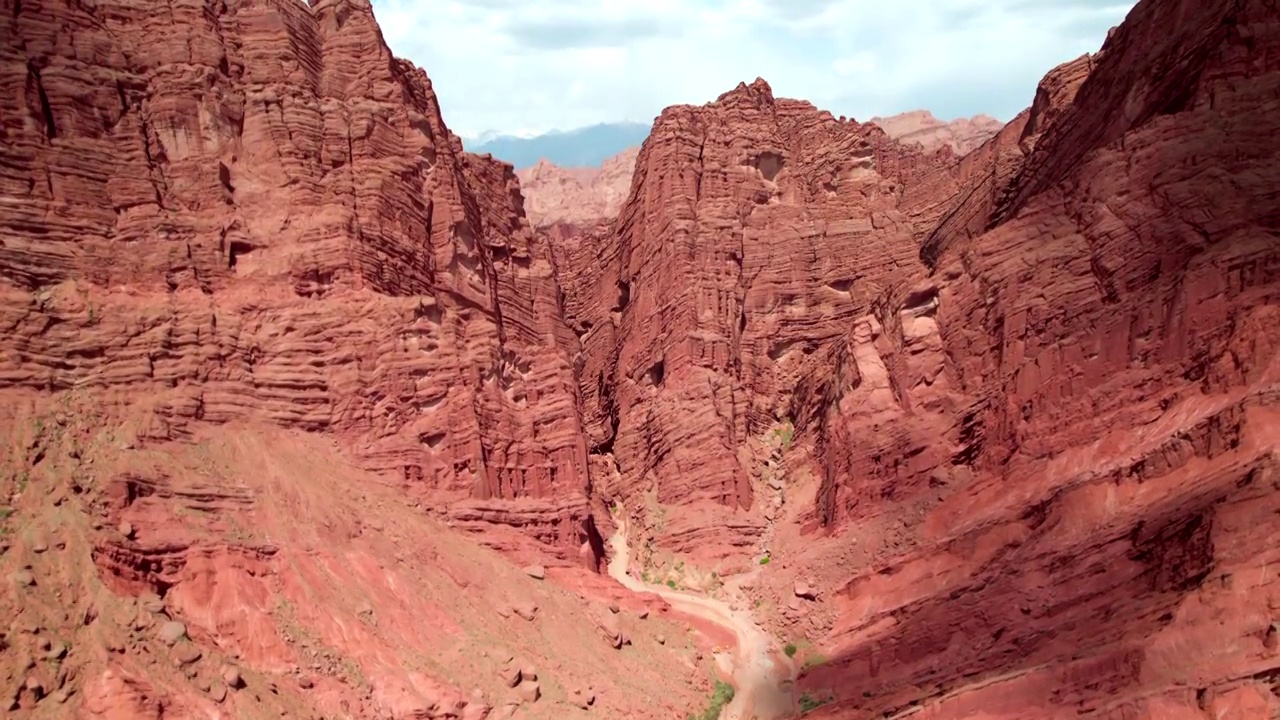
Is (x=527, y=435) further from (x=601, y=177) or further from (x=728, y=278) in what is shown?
(x=601, y=177)

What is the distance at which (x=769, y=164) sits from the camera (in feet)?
222

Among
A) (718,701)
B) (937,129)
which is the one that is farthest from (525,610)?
(937,129)

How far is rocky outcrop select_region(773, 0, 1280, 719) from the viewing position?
29578 millimetres

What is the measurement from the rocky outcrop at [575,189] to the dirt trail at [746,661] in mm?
78961

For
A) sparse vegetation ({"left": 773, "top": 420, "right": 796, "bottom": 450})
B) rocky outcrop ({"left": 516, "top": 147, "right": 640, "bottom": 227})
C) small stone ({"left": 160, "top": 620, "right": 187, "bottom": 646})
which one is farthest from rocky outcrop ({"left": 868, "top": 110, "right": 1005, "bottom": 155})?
small stone ({"left": 160, "top": 620, "right": 187, "bottom": 646})

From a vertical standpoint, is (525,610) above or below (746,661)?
above

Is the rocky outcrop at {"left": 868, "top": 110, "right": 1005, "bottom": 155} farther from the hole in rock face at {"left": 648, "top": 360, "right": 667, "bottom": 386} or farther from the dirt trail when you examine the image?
the dirt trail

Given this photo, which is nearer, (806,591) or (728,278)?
(806,591)

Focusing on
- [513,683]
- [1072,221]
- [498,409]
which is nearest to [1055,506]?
[1072,221]

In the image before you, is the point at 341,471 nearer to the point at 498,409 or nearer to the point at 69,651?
the point at 498,409

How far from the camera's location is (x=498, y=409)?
152ft

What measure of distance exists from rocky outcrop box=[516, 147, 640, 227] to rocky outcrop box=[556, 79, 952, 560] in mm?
59236

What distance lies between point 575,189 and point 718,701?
10194cm

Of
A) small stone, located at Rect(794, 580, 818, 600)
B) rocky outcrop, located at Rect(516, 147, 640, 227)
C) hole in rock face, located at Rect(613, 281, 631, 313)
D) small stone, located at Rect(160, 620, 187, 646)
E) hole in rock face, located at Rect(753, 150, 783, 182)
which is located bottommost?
small stone, located at Rect(794, 580, 818, 600)
